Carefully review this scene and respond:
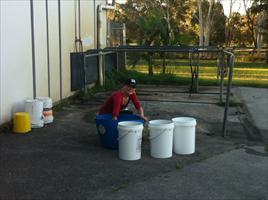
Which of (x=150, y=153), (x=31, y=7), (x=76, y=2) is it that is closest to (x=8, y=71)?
(x=31, y=7)

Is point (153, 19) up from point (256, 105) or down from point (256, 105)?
up

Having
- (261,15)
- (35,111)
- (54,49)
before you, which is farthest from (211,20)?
(35,111)

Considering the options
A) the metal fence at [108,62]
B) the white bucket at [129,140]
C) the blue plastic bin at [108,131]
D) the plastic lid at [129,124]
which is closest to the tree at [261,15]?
the metal fence at [108,62]

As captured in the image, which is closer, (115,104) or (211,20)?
(115,104)

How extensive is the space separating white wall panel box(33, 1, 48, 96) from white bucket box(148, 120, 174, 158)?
3590mm

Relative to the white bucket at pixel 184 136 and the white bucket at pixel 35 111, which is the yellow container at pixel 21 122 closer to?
the white bucket at pixel 35 111

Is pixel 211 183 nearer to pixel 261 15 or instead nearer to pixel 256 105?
pixel 256 105

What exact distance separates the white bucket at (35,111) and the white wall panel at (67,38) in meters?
2.53

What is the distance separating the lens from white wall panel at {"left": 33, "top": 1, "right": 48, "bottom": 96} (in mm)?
9336

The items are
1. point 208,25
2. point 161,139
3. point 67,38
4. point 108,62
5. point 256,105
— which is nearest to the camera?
point 161,139

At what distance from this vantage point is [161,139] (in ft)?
21.6

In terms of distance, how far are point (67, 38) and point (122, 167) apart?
18.4ft

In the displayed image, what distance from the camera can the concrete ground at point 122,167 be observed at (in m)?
5.30

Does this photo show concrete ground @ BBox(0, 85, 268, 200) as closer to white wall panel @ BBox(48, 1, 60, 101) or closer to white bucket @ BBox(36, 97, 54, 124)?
white bucket @ BBox(36, 97, 54, 124)
